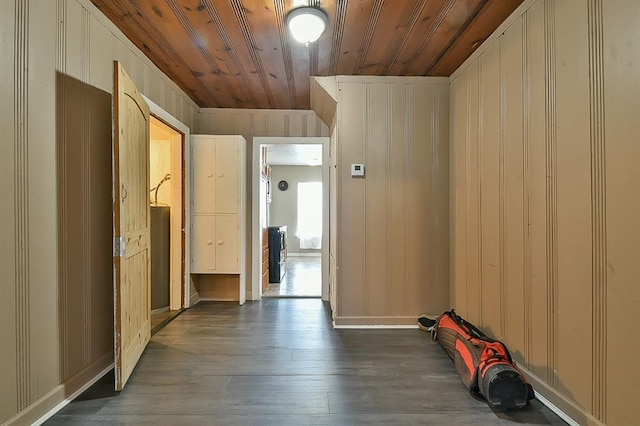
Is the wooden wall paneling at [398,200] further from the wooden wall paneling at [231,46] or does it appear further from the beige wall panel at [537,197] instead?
the wooden wall paneling at [231,46]

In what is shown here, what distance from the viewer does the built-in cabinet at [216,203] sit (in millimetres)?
3621

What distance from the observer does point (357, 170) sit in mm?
2926

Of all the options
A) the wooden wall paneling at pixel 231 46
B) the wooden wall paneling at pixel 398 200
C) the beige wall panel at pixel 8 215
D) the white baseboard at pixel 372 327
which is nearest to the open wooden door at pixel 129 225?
the beige wall panel at pixel 8 215

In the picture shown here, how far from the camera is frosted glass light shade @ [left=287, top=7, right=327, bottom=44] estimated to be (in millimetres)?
1964

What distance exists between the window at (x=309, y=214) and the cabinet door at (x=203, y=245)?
4.64 m

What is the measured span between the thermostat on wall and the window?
206 inches

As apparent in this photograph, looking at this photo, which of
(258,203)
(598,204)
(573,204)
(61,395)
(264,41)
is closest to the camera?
(598,204)

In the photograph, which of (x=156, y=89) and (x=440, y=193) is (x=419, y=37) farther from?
(x=156, y=89)

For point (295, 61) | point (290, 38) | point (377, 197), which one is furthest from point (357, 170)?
point (290, 38)

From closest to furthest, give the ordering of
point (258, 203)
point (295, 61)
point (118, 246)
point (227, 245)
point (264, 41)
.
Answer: point (118, 246)
point (264, 41)
point (295, 61)
point (227, 245)
point (258, 203)

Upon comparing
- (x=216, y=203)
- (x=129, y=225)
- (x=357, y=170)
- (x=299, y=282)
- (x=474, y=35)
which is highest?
(x=474, y=35)

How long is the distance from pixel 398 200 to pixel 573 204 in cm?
149

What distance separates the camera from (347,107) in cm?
294

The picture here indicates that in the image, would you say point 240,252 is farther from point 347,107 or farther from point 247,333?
point 347,107
